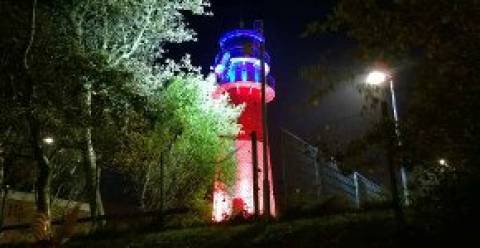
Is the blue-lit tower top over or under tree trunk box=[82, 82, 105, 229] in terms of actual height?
over

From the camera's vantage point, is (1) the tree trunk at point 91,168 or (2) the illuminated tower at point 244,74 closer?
(1) the tree trunk at point 91,168

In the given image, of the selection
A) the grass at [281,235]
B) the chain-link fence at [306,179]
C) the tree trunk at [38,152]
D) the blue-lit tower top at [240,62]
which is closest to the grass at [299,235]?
the grass at [281,235]

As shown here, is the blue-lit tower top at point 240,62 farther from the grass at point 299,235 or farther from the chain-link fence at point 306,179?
the grass at point 299,235

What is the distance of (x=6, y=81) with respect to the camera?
19.3m

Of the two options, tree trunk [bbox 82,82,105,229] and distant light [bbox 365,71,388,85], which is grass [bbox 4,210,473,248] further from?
tree trunk [bbox 82,82,105,229]

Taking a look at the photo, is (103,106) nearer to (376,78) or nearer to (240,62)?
(376,78)

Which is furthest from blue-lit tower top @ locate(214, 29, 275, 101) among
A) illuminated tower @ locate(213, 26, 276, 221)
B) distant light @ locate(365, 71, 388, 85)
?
distant light @ locate(365, 71, 388, 85)

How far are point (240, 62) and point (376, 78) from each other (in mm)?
32556

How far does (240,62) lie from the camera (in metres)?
42.8

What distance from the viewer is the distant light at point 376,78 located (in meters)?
10.0

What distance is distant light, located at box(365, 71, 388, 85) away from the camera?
32.9 ft

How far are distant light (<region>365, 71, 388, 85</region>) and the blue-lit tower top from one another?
3093cm

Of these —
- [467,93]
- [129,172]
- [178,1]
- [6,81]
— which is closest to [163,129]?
[129,172]

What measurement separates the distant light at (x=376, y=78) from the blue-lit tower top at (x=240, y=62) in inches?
1218
